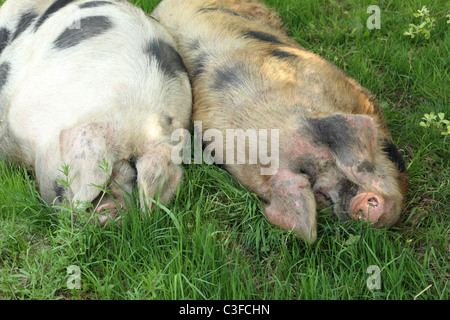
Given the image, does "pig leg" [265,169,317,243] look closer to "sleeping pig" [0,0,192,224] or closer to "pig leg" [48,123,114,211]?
"sleeping pig" [0,0,192,224]

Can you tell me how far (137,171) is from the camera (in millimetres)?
3035

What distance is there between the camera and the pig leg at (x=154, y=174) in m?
2.94

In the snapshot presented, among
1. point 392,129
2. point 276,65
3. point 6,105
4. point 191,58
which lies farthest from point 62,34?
point 392,129

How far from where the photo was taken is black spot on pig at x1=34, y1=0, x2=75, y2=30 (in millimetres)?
3862

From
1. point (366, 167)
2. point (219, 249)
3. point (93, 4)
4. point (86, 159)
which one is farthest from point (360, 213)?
point (93, 4)

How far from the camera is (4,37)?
4012mm

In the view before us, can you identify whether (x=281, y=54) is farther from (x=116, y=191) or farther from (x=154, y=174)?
(x=116, y=191)

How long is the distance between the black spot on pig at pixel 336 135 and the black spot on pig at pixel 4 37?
7.83 feet

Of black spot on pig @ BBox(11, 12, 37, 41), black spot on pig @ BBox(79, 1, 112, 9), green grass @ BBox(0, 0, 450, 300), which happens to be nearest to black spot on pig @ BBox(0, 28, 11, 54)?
black spot on pig @ BBox(11, 12, 37, 41)

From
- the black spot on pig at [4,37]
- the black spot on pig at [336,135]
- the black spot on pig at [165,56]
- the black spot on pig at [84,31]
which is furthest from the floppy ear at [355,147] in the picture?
the black spot on pig at [4,37]

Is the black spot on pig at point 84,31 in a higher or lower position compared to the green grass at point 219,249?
higher

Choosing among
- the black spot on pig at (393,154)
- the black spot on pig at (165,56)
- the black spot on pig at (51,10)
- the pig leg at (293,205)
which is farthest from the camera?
the black spot on pig at (51,10)

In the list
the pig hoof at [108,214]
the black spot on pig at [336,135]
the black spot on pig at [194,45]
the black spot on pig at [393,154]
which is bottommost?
the pig hoof at [108,214]

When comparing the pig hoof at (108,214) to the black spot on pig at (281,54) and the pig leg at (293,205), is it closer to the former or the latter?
the pig leg at (293,205)
